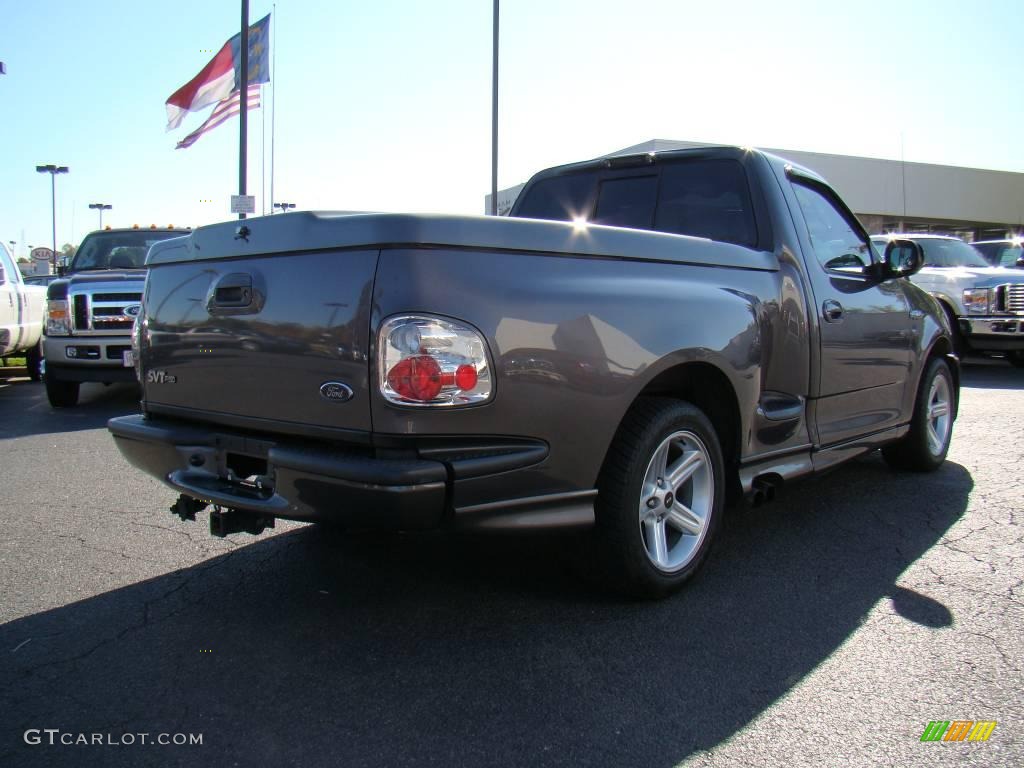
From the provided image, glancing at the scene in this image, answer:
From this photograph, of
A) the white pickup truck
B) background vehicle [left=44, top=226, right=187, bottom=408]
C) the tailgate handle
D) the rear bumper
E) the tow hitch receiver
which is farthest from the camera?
the white pickup truck

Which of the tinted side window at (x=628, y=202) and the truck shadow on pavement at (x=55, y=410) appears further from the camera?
the truck shadow on pavement at (x=55, y=410)

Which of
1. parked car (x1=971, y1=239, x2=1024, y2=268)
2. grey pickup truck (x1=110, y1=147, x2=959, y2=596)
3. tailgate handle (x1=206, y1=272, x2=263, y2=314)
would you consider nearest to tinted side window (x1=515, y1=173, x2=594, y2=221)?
grey pickup truck (x1=110, y1=147, x2=959, y2=596)

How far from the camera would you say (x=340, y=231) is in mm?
2652

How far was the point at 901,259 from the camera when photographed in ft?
15.5

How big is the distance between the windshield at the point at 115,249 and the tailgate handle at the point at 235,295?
744 cm

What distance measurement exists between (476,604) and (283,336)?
1281mm

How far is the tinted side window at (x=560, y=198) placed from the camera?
4.78 m

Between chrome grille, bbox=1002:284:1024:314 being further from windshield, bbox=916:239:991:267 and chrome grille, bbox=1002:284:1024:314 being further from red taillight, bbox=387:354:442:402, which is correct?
red taillight, bbox=387:354:442:402

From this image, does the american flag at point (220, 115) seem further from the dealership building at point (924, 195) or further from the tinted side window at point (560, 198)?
the dealership building at point (924, 195)

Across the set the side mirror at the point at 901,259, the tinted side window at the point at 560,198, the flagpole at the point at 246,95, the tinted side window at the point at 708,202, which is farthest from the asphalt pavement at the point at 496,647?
the flagpole at the point at 246,95

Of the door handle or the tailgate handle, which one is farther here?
the door handle

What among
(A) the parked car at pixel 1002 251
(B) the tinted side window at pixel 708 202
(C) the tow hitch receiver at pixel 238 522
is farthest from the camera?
(A) the parked car at pixel 1002 251

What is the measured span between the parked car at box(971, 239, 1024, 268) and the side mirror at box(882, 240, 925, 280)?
10800mm

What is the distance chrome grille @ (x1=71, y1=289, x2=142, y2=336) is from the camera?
855 centimetres
